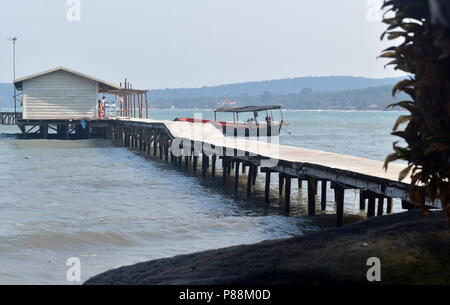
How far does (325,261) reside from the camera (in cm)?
715

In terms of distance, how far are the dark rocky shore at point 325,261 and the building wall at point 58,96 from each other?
139ft

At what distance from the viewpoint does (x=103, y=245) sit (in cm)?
1416

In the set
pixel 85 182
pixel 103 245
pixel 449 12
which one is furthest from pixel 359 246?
pixel 85 182

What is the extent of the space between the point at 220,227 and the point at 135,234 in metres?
2.26

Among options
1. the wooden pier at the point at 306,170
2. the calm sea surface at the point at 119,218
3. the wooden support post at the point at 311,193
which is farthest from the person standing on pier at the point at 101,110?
the wooden support post at the point at 311,193

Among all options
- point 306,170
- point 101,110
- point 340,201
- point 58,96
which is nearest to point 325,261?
point 340,201

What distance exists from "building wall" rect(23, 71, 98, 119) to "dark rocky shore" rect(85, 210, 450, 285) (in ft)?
139

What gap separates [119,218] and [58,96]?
3396 cm

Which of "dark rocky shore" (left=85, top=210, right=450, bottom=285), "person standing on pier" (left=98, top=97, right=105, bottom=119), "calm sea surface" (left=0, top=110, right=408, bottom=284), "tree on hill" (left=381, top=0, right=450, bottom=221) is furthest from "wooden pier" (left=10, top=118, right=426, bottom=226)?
"person standing on pier" (left=98, top=97, right=105, bottom=119)

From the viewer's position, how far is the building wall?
49.0 meters

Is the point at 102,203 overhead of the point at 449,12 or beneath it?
beneath

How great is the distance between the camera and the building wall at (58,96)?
49031 mm

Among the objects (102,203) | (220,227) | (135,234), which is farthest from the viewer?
(102,203)
